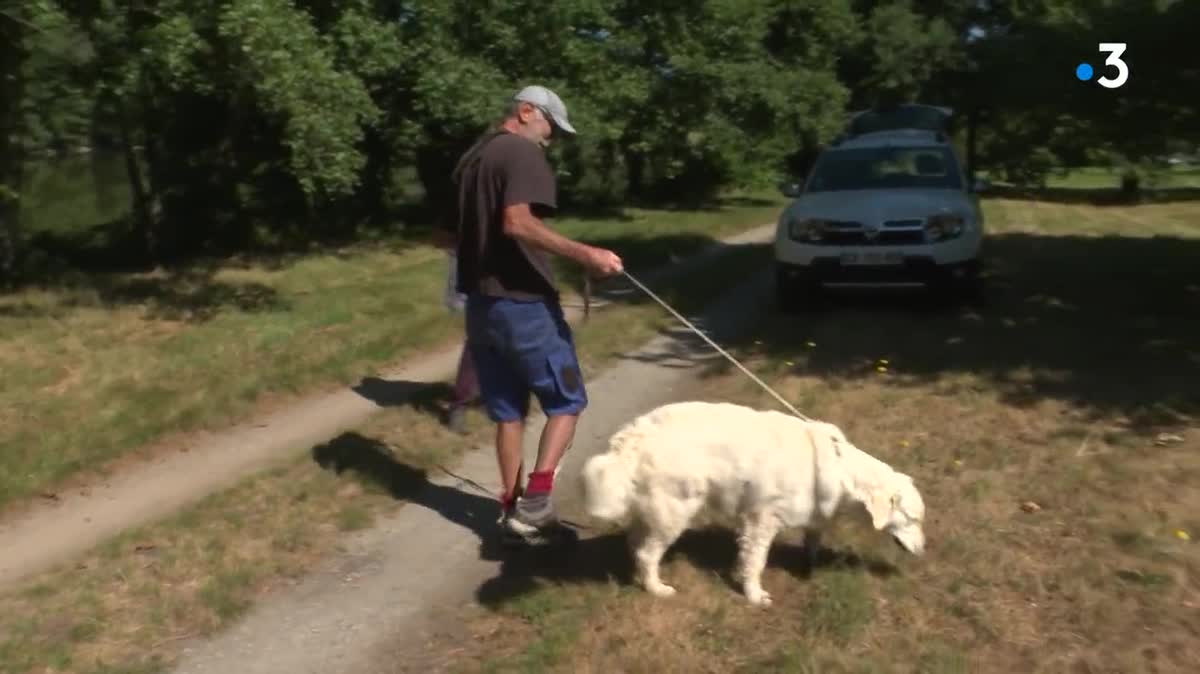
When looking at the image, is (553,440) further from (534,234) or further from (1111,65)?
(1111,65)

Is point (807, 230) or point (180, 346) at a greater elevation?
point (807, 230)

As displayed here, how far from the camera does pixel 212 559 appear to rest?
224 inches

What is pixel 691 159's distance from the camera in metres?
27.3

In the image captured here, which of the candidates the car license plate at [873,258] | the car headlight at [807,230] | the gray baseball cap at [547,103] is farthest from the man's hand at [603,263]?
the car headlight at [807,230]

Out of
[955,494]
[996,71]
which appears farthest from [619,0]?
[955,494]

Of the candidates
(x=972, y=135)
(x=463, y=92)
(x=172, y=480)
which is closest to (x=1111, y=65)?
(x=172, y=480)

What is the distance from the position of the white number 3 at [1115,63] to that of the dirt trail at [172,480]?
5657 mm

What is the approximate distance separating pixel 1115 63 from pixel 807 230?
10.3 feet

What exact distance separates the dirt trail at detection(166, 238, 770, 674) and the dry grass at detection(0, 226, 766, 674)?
0.42 ft

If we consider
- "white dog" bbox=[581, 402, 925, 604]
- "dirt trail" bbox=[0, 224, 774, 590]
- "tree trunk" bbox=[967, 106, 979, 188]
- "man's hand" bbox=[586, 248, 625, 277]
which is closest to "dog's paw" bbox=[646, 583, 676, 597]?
"white dog" bbox=[581, 402, 925, 604]

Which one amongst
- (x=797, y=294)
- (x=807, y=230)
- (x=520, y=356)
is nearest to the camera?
(x=520, y=356)

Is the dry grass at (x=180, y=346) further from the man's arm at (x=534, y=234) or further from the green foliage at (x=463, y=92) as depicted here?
the man's arm at (x=534, y=234)

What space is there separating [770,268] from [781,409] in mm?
8993

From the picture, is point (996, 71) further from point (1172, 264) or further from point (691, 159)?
point (691, 159)
